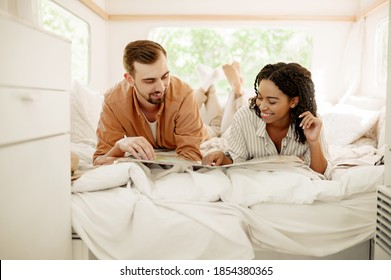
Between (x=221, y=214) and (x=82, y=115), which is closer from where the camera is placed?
(x=221, y=214)

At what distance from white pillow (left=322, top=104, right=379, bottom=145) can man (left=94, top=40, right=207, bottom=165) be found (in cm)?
79

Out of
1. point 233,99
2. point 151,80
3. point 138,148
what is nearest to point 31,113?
point 138,148

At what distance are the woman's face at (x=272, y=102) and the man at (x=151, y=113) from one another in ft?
0.86

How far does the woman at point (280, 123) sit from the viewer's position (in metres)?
0.98

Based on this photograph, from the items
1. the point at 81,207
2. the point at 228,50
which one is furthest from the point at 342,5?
the point at 81,207

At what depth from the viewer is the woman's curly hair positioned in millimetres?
981

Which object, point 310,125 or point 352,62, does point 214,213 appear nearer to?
point 310,125

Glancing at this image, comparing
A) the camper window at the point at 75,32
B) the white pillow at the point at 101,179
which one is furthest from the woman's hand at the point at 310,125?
the camper window at the point at 75,32

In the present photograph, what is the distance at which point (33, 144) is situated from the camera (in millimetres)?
644

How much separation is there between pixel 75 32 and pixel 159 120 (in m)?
0.62

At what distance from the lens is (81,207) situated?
2.62ft
